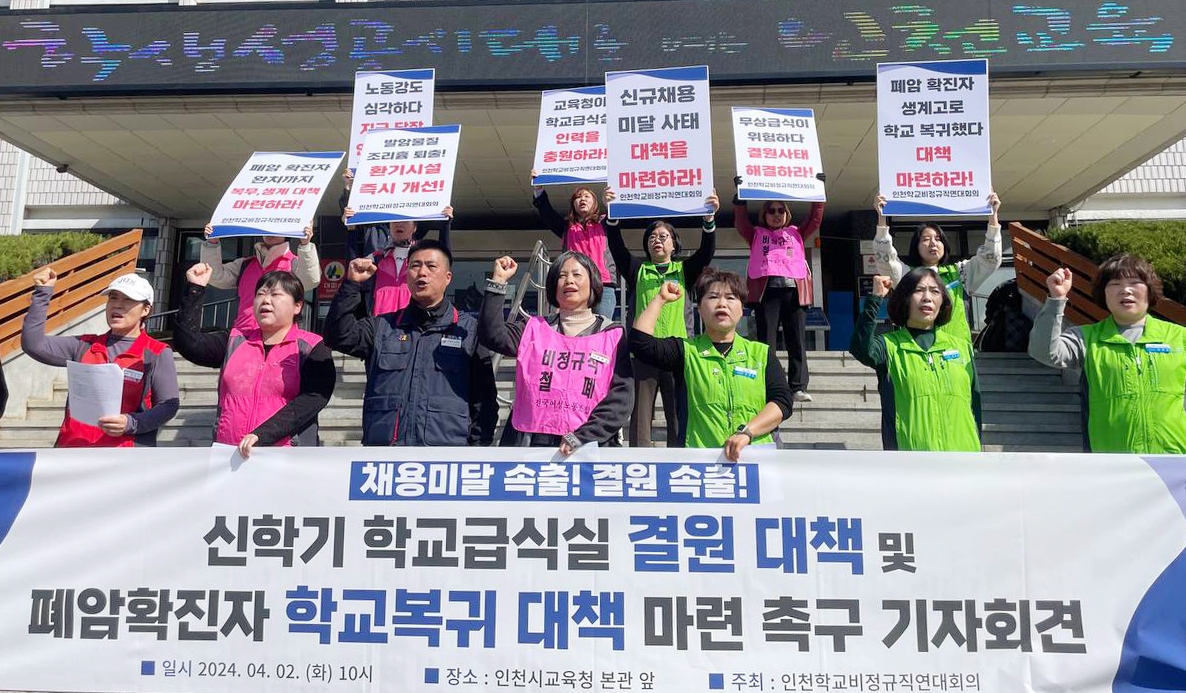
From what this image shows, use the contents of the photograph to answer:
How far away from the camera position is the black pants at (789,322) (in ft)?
20.1

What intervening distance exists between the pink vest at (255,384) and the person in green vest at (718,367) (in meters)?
1.70

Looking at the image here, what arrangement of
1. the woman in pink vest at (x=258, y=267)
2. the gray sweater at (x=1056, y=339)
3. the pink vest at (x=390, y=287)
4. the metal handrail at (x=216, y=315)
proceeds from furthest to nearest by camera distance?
the metal handrail at (x=216, y=315), the pink vest at (x=390, y=287), the woman in pink vest at (x=258, y=267), the gray sweater at (x=1056, y=339)

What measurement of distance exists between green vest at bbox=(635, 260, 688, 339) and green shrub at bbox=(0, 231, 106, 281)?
684 centimetres

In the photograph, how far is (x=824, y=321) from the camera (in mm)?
12234

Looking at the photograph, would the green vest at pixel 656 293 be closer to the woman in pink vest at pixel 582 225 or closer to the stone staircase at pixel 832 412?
the woman in pink vest at pixel 582 225

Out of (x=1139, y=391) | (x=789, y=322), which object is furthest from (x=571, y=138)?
(x=1139, y=391)

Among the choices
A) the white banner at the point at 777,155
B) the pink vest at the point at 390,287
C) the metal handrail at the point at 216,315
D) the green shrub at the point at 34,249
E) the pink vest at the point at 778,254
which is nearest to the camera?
the white banner at the point at 777,155

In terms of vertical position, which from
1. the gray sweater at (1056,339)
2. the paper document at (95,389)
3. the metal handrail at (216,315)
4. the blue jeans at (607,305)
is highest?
the metal handrail at (216,315)

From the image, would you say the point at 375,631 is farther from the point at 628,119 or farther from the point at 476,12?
the point at 476,12

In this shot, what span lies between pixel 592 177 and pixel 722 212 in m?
6.78

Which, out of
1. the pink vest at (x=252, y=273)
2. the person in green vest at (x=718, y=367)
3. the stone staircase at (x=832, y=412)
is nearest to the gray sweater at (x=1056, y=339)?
the person in green vest at (x=718, y=367)

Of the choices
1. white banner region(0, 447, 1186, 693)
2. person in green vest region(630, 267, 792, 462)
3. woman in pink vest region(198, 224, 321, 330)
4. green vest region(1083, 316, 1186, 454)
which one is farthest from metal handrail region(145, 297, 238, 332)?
green vest region(1083, 316, 1186, 454)

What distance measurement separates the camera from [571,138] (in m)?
6.38

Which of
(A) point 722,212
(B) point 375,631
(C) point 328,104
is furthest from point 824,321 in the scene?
(B) point 375,631
